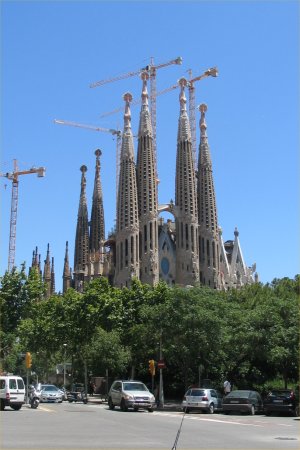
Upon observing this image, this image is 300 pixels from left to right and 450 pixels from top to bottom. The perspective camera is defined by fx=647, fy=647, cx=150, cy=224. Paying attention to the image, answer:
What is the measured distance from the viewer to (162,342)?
36656 millimetres

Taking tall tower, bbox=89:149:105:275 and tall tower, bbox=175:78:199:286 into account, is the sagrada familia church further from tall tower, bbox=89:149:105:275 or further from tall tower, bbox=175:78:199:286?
tall tower, bbox=89:149:105:275

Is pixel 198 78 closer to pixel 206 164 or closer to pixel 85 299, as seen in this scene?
pixel 206 164

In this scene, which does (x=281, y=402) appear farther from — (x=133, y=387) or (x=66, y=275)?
(x=66, y=275)

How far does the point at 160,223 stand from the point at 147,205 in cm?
762

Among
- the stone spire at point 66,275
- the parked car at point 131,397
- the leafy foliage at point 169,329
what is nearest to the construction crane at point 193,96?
the stone spire at point 66,275

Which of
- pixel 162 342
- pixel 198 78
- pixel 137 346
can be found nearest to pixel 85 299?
pixel 137 346

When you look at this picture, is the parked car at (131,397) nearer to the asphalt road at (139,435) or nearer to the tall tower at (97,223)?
the asphalt road at (139,435)

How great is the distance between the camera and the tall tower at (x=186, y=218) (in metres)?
98.4

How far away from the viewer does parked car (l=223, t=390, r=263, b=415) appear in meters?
28.5

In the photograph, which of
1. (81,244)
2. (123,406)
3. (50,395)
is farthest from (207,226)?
(123,406)

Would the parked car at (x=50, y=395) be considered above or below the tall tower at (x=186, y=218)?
below

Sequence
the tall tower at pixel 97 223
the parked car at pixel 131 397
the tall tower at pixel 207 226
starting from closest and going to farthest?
1. the parked car at pixel 131 397
2. the tall tower at pixel 207 226
3. the tall tower at pixel 97 223

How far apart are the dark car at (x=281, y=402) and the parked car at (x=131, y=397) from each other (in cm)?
513

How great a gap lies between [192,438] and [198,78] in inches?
4310
